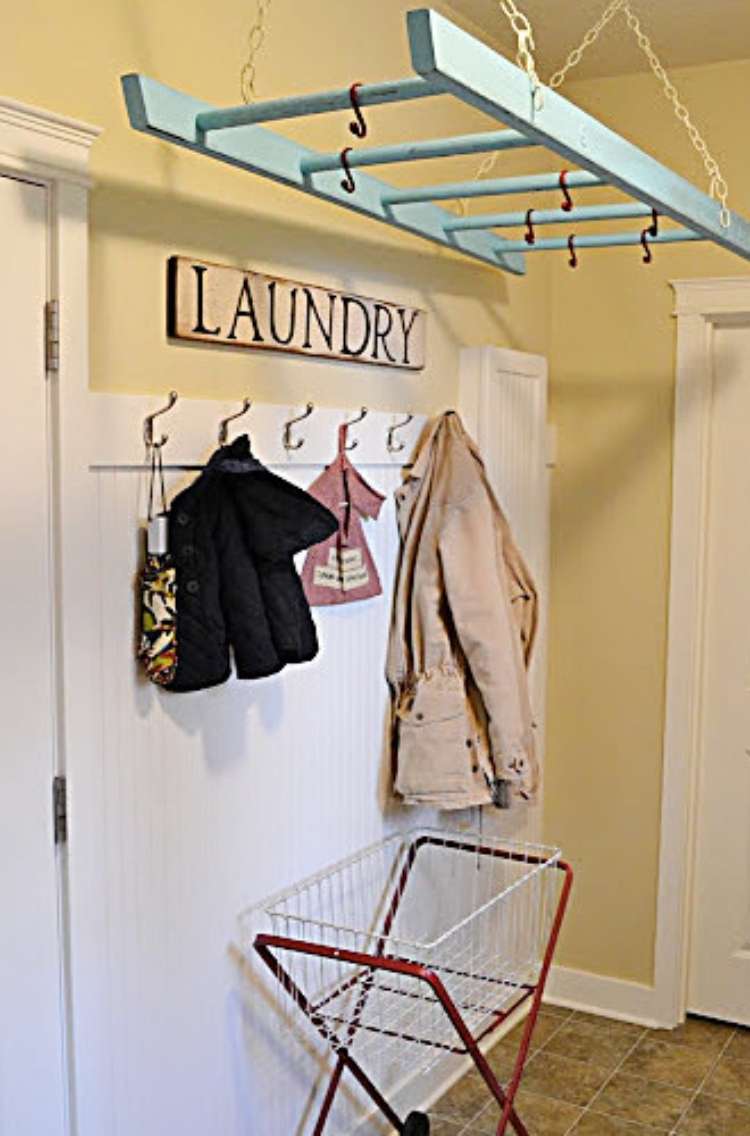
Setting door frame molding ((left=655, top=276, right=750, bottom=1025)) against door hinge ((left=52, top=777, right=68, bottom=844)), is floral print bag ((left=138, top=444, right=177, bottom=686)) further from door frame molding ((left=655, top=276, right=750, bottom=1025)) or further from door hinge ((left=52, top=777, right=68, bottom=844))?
door frame molding ((left=655, top=276, right=750, bottom=1025))

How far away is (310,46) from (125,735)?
4.68ft

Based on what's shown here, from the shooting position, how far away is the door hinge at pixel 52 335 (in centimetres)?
195

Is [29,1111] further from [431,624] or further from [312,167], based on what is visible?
[312,167]

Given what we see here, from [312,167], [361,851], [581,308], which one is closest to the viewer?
[312,167]

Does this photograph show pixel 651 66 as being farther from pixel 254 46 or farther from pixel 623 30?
pixel 254 46

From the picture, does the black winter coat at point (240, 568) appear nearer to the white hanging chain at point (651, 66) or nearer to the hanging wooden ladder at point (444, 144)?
the hanging wooden ladder at point (444, 144)

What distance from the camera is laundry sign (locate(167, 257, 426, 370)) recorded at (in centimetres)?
225

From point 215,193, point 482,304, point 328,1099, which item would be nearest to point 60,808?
point 328,1099

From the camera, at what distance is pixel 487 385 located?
3.26m

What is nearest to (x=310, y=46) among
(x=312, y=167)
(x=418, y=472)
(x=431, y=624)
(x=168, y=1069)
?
(x=312, y=167)

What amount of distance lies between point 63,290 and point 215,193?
1.59 ft

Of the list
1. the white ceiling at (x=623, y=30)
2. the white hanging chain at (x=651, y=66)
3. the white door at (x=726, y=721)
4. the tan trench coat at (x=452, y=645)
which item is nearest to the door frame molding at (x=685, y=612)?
the white door at (x=726, y=721)

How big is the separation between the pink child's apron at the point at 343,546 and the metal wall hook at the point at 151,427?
1.52 ft

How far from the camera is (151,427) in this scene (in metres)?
2.15
